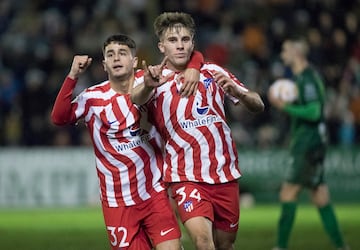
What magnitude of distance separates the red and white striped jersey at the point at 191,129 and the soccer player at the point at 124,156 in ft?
0.53

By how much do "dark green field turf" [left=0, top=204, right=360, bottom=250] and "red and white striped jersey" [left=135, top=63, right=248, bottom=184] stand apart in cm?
398

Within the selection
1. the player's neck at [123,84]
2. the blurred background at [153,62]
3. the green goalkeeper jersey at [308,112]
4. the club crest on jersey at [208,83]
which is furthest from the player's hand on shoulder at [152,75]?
the blurred background at [153,62]

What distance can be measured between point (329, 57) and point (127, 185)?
14.0m

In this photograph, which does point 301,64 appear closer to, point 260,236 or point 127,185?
point 260,236

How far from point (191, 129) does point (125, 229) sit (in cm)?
97

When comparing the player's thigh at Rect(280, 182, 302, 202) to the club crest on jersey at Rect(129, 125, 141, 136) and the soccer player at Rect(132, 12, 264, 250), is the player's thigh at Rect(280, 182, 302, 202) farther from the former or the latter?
the club crest on jersey at Rect(129, 125, 141, 136)

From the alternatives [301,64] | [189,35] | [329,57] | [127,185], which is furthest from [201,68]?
[329,57]

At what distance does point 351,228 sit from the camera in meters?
14.9

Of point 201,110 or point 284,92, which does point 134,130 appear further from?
point 284,92

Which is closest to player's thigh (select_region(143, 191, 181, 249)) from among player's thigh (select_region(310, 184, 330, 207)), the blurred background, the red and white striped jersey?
the red and white striped jersey

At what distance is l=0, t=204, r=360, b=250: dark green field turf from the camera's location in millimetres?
12875

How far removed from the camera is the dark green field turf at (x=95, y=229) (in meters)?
12.9

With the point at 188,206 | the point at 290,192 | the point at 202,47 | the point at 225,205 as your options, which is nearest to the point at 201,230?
the point at 188,206

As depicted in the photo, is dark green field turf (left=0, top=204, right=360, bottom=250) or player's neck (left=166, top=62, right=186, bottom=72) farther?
dark green field turf (left=0, top=204, right=360, bottom=250)
